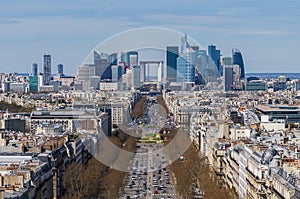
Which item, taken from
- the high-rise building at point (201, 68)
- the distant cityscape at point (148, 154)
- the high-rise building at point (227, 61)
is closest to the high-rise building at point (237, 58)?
the high-rise building at point (227, 61)

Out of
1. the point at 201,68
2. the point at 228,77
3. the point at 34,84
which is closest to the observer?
the point at 201,68

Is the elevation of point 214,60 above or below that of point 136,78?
above

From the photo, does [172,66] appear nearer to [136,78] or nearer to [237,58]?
[136,78]

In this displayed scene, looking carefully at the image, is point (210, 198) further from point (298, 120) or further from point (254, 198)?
point (298, 120)

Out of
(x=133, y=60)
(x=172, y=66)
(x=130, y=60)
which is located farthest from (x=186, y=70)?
(x=133, y=60)

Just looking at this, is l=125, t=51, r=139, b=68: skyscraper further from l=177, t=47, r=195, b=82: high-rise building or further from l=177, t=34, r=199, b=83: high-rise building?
l=177, t=47, r=195, b=82: high-rise building
